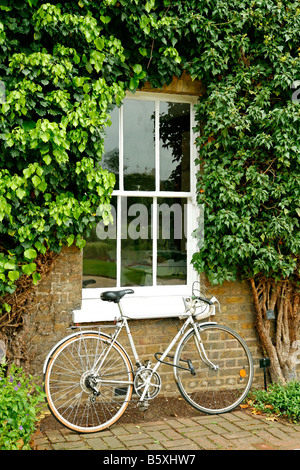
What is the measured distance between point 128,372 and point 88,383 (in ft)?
1.23

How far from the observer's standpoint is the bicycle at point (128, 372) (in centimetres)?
474

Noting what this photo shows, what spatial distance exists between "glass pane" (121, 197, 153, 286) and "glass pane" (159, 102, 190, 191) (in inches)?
14.6

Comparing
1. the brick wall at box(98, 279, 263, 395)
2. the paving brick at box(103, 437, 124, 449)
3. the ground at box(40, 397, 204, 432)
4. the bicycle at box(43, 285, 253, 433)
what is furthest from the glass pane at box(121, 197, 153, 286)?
the paving brick at box(103, 437, 124, 449)

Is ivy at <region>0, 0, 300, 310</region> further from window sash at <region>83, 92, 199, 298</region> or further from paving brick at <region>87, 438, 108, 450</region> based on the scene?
paving brick at <region>87, 438, 108, 450</region>

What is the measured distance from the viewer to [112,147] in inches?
221

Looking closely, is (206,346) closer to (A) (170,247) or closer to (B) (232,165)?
(A) (170,247)

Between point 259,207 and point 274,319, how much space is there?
1.34 metres

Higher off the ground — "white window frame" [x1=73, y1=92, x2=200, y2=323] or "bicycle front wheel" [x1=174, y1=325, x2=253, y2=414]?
"white window frame" [x1=73, y1=92, x2=200, y2=323]


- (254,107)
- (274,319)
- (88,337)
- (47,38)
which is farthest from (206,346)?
(47,38)

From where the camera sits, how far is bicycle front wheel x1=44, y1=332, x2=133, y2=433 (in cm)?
471

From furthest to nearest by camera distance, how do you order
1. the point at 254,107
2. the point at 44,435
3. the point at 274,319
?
the point at 274,319 < the point at 254,107 < the point at 44,435

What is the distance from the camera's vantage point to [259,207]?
18.9ft

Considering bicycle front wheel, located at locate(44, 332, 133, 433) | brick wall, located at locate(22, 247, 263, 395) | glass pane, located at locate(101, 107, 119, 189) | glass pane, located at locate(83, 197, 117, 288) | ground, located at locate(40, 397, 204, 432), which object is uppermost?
glass pane, located at locate(101, 107, 119, 189)
